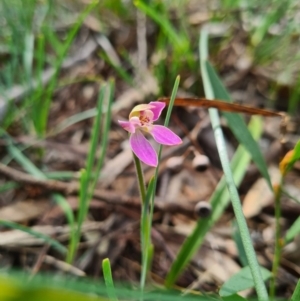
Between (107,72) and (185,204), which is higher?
(107,72)

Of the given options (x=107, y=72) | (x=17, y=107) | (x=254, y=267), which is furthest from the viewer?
(x=107, y=72)

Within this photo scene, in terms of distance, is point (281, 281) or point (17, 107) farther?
point (17, 107)

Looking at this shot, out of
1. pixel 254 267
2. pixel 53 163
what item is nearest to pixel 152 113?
pixel 254 267

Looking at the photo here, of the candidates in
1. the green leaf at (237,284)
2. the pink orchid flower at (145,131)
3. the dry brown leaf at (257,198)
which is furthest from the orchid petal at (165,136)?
the dry brown leaf at (257,198)

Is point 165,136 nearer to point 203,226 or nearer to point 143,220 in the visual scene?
point 143,220

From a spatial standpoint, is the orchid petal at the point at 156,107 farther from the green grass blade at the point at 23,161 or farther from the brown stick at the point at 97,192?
the green grass blade at the point at 23,161

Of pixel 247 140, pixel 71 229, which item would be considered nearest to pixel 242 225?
pixel 247 140

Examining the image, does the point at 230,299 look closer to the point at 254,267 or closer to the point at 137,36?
the point at 254,267
